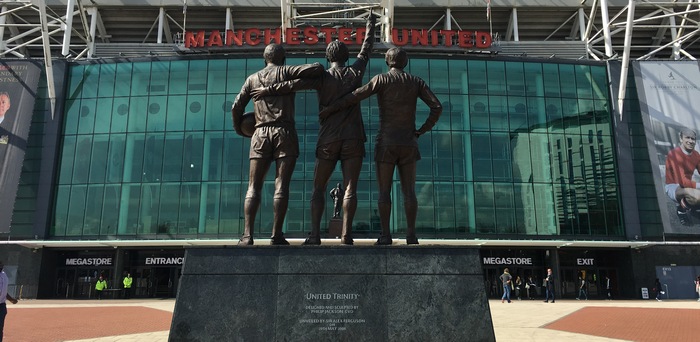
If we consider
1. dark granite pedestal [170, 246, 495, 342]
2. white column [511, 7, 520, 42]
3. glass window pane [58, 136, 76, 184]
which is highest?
white column [511, 7, 520, 42]

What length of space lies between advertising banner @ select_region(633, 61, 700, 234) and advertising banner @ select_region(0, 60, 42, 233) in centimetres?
4063

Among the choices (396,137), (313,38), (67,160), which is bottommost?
(396,137)

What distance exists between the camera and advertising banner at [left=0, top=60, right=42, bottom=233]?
107 feet

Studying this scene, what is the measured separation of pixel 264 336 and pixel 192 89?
29451 mm

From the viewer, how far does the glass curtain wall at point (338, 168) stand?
3231cm

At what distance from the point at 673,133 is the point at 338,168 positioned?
2225 centimetres

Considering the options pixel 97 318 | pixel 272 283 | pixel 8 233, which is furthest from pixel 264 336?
pixel 8 233

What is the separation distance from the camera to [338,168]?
1267 inches

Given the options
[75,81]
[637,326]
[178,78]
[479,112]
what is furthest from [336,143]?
[75,81]

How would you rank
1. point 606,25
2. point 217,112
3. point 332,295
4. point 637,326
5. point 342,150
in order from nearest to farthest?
1. point 332,295
2. point 342,150
3. point 637,326
4. point 217,112
5. point 606,25

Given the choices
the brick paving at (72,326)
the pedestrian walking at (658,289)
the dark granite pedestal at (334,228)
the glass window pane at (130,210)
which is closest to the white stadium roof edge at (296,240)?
the glass window pane at (130,210)

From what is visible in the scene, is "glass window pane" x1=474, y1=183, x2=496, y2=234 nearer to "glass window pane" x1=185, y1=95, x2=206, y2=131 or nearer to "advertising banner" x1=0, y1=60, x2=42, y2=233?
"glass window pane" x1=185, y1=95, x2=206, y2=131

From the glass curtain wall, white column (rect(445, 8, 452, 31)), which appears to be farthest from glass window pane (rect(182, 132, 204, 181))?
white column (rect(445, 8, 452, 31))

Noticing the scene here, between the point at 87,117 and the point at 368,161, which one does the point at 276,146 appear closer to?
the point at 368,161
